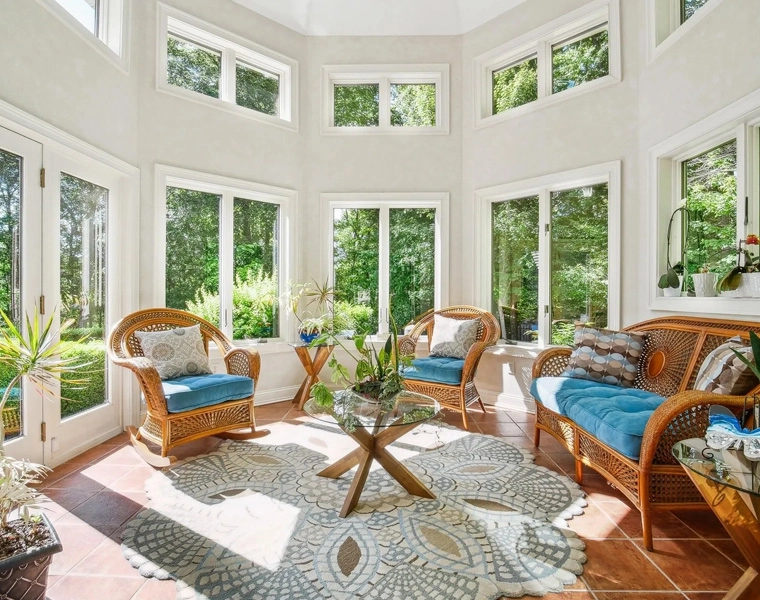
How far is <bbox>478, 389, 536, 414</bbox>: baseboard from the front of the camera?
4.19m

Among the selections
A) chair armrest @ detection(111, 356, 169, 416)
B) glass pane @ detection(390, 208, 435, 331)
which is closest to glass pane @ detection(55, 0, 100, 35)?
chair armrest @ detection(111, 356, 169, 416)

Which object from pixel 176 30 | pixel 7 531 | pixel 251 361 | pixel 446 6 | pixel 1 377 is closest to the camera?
pixel 7 531

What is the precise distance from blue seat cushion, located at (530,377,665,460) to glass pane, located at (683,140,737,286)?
115 cm

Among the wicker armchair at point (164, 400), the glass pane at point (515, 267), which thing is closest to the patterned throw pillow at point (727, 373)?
the glass pane at point (515, 267)

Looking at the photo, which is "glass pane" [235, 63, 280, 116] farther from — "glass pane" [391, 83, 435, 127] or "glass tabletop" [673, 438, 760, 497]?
"glass tabletop" [673, 438, 760, 497]

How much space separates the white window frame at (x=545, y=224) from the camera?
374cm

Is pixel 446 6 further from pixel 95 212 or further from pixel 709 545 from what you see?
pixel 709 545

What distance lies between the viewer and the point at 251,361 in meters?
3.32

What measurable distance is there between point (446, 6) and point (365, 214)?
2.49m

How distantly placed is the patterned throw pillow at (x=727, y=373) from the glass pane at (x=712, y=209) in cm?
93

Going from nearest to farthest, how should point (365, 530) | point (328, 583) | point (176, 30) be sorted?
point (328, 583), point (365, 530), point (176, 30)

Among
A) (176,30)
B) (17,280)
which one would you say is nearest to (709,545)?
(17,280)

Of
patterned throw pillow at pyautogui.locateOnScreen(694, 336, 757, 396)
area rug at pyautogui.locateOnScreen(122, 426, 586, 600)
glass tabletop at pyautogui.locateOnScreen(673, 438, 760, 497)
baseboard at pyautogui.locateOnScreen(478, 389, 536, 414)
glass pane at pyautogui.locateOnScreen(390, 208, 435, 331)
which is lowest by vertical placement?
area rug at pyautogui.locateOnScreen(122, 426, 586, 600)

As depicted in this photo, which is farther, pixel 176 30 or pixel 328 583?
pixel 176 30
